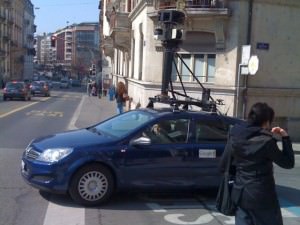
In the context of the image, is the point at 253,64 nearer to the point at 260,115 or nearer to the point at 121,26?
the point at 260,115

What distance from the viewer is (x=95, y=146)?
733 centimetres

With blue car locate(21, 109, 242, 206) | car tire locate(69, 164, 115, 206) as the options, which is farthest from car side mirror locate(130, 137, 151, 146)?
car tire locate(69, 164, 115, 206)

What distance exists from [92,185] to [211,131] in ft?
6.76

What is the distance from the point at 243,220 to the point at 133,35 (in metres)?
23.8

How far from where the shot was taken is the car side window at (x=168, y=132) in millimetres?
7699

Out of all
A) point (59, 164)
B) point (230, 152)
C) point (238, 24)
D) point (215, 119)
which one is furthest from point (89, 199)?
point (238, 24)

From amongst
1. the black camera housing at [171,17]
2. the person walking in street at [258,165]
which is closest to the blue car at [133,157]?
the person walking in street at [258,165]

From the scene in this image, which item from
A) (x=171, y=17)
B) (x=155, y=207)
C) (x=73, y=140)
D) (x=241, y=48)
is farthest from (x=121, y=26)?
(x=155, y=207)

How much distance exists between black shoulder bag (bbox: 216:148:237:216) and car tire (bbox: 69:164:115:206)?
2911 millimetres

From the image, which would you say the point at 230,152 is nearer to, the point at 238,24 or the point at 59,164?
the point at 59,164

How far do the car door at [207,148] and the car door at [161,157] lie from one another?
0.15 m

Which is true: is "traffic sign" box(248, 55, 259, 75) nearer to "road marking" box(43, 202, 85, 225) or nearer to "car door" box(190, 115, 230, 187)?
"car door" box(190, 115, 230, 187)

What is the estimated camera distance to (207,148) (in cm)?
786

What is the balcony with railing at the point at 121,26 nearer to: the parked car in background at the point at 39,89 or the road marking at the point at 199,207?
the road marking at the point at 199,207
